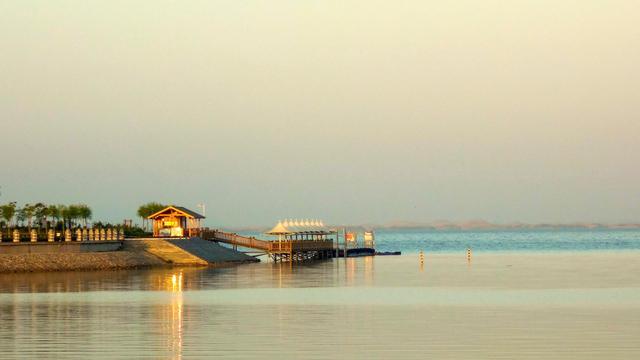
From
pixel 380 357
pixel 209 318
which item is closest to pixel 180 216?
pixel 209 318

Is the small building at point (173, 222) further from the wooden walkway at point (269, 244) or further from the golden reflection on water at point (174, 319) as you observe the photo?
the golden reflection on water at point (174, 319)

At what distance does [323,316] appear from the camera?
1630 inches

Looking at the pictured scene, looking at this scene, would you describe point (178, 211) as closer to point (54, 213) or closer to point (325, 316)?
point (54, 213)

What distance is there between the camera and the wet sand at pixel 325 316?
3131 centimetres

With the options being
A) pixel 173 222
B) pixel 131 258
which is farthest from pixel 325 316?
pixel 173 222

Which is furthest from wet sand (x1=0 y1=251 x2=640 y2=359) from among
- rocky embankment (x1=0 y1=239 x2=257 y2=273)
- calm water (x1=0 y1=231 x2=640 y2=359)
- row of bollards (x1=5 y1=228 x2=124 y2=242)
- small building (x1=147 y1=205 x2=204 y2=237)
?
small building (x1=147 y1=205 x2=204 y2=237)

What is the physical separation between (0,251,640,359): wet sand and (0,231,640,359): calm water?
52 millimetres

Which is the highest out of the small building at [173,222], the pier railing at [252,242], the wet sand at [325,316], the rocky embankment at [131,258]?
the small building at [173,222]

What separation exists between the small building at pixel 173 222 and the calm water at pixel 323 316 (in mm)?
25448

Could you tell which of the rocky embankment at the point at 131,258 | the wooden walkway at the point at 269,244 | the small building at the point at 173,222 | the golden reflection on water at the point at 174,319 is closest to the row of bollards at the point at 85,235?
the rocky embankment at the point at 131,258

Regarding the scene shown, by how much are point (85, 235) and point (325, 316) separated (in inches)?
→ 1835

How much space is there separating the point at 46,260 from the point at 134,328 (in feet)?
142

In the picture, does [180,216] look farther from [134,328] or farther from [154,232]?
[134,328]

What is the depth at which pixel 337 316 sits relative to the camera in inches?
1629
